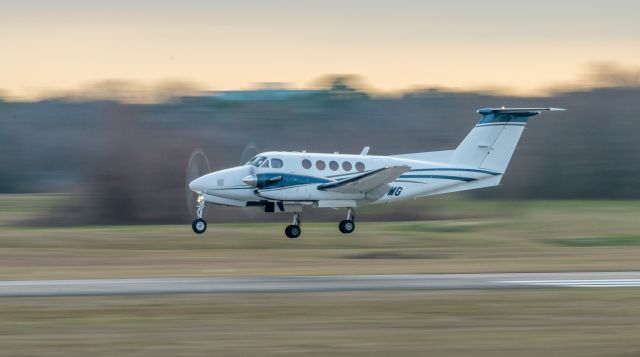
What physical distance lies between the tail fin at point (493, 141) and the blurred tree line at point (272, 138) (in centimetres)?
1842

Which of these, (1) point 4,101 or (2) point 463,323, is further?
(1) point 4,101

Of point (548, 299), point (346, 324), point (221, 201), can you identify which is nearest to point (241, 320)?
point (346, 324)

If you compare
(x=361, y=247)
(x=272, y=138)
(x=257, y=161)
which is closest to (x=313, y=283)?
(x=257, y=161)

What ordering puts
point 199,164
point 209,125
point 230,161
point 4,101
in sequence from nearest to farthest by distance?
point 199,164
point 230,161
point 209,125
point 4,101

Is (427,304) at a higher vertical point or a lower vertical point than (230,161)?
higher

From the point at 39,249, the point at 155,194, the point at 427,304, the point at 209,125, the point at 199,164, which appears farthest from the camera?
the point at 209,125

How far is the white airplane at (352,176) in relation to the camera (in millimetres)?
33312

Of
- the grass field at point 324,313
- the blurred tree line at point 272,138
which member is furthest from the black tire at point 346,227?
the blurred tree line at point 272,138

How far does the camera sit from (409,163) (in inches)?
1374

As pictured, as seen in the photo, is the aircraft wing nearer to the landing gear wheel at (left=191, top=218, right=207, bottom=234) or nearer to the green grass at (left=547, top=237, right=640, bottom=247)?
the landing gear wheel at (left=191, top=218, right=207, bottom=234)

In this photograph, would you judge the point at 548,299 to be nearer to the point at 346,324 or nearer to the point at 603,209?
the point at 346,324

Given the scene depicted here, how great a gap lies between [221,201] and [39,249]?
249 inches

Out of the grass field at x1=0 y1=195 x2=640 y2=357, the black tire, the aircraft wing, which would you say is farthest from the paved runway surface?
the black tire

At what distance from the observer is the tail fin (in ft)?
116
